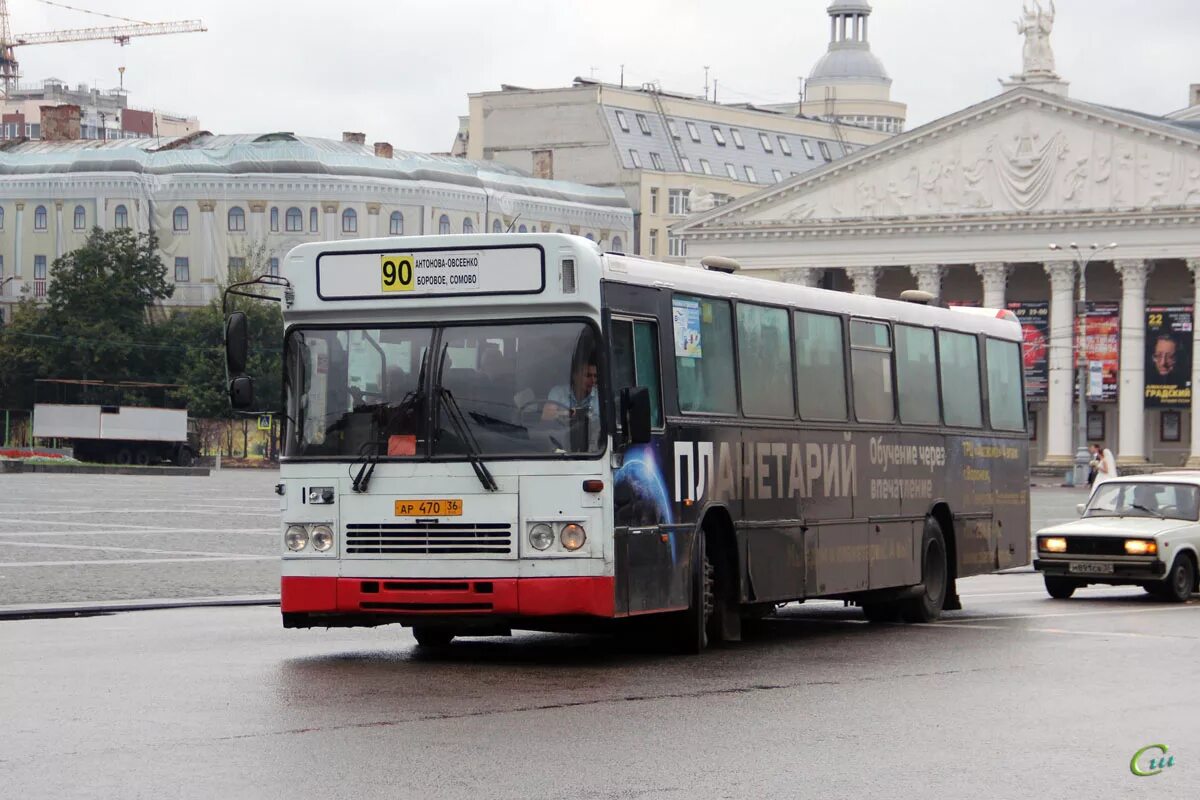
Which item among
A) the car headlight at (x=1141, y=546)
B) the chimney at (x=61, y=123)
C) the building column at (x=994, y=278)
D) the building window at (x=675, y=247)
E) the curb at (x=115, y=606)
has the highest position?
the chimney at (x=61, y=123)

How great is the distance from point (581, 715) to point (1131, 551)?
12.4 metres

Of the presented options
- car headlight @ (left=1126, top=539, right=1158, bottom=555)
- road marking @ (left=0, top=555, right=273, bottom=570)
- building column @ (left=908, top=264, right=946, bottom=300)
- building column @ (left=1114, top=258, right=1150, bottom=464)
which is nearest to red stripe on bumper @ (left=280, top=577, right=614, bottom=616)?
car headlight @ (left=1126, top=539, right=1158, bottom=555)

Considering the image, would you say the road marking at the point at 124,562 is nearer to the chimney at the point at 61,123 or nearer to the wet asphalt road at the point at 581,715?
the wet asphalt road at the point at 581,715

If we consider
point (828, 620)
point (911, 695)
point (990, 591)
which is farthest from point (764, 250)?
point (911, 695)

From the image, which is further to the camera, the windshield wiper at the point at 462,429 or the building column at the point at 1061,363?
the building column at the point at 1061,363

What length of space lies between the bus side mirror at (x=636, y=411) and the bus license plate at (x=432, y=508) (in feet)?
3.74

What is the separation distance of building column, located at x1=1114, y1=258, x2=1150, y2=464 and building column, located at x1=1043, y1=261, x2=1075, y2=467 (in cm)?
207

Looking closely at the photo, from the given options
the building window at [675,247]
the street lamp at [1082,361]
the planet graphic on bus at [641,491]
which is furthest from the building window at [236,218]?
the planet graphic on bus at [641,491]

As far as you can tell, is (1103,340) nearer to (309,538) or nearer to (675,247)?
(675,247)

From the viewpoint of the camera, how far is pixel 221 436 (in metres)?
98.8

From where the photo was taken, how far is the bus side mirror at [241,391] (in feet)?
45.6

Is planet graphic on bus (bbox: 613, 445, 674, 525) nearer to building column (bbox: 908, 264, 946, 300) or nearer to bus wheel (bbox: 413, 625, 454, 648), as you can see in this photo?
bus wheel (bbox: 413, 625, 454, 648)

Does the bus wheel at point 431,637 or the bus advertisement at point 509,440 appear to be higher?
the bus advertisement at point 509,440

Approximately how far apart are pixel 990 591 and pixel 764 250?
75.0 metres
